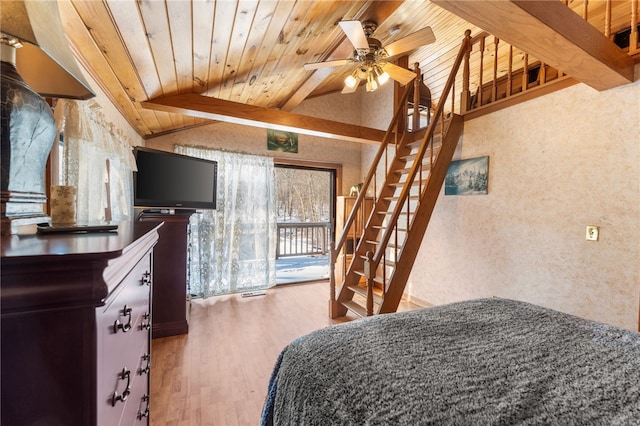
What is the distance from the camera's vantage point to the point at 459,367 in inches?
35.3

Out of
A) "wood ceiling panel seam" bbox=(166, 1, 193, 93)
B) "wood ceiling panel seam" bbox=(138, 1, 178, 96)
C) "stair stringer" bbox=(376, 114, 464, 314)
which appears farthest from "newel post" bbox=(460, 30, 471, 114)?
"wood ceiling panel seam" bbox=(138, 1, 178, 96)

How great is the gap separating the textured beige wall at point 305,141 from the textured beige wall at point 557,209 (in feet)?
6.90

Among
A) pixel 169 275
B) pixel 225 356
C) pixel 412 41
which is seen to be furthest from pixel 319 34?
pixel 225 356

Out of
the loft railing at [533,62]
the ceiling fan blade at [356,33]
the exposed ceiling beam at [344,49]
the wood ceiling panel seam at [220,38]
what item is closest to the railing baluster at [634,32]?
the loft railing at [533,62]

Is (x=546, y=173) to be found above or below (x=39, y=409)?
above

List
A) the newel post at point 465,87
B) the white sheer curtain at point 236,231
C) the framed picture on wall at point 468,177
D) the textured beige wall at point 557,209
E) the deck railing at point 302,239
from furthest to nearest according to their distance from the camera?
the deck railing at point 302,239 → the white sheer curtain at point 236,231 → the newel post at point 465,87 → the framed picture on wall at point 468,177 → the textured beige wall at point 557,209

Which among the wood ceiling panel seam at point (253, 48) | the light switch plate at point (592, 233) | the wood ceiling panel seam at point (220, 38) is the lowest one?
the light switch plate at point (592, 233)

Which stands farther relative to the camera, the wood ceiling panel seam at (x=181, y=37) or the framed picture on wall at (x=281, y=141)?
the framed picture on wall at (x=281, y=141)

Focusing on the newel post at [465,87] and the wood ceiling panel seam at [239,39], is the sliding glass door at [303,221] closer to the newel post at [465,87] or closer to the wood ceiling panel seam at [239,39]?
the newel post at [465,87]

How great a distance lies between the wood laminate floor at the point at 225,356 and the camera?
176cm

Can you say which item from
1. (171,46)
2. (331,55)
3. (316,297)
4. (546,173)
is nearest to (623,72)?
(546,173)

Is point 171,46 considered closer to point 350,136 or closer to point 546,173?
point 350,136

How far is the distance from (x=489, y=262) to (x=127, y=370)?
3172 mm

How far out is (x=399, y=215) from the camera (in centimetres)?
281
